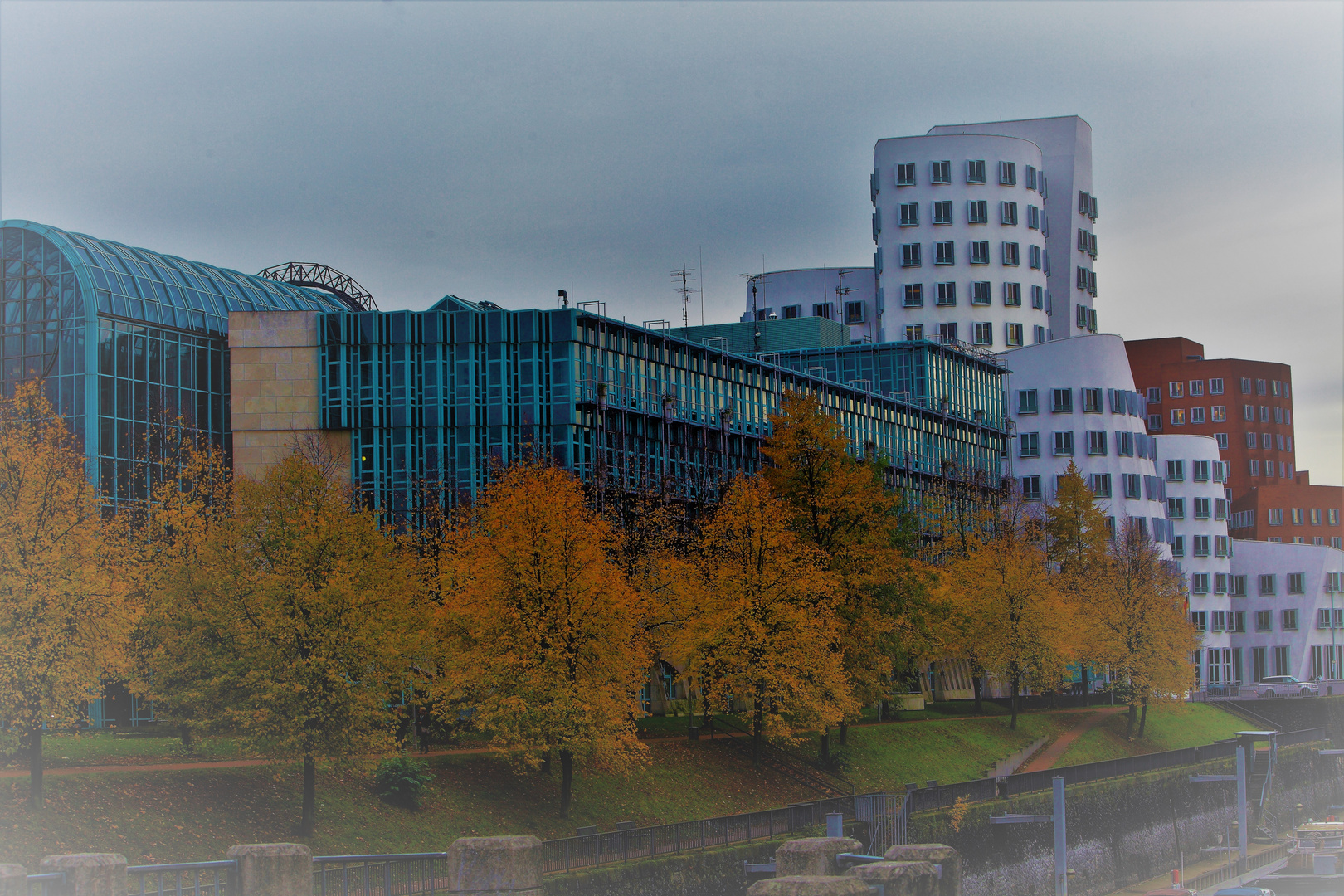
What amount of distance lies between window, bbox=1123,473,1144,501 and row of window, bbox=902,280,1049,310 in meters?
19.5

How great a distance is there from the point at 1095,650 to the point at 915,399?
31908 millimetres

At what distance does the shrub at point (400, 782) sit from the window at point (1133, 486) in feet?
287

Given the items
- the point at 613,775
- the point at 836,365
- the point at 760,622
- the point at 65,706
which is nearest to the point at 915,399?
the point at 836,365

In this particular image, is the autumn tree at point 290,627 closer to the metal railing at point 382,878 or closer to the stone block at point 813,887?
the metal railing at point 382,878

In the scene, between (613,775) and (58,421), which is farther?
(613,775)

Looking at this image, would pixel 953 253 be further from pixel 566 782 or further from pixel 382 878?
pixel 382 878

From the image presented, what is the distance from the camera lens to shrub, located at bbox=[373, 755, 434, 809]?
4256cm

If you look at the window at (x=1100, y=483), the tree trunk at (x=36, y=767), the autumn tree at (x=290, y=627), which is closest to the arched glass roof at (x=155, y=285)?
the autumn tree at (x=290, y=627)

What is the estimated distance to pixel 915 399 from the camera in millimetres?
111812

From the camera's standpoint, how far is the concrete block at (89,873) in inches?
694

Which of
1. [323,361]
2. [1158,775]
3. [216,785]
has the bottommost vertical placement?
[1158,775]

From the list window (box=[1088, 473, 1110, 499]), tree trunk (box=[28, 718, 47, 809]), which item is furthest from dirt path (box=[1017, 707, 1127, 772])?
tree trunk (box=[28, 718, 47, 809])

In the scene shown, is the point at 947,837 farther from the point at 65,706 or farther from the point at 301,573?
the point at 65,706

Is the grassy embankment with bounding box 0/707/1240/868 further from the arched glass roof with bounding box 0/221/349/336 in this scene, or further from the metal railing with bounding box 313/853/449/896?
the arched glass roof with bounding box 0/221/349/336
